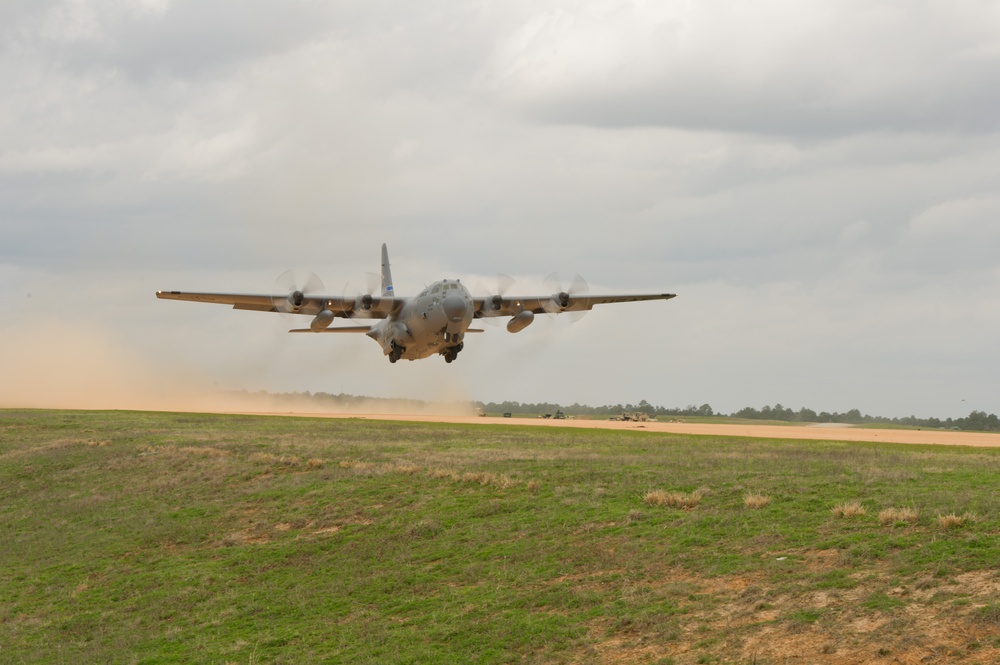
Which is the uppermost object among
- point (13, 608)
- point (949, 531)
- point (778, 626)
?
point (949, 531)

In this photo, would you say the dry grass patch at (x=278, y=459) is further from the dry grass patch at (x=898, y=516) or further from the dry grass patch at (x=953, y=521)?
the dry grass patch at (x=953, y=521)

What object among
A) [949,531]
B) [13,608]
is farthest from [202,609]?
[949,531]

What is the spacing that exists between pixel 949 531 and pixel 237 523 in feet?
79.4

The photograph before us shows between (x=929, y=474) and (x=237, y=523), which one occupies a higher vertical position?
(x=929, y=474)

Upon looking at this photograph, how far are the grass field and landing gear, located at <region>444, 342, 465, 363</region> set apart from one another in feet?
62.4

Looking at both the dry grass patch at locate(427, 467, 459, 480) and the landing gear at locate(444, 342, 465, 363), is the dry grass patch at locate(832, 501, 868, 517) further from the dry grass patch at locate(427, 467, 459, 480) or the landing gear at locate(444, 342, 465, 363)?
the landing gear at locate(444, 342, 465, 363)

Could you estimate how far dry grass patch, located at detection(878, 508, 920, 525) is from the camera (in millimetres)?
23000

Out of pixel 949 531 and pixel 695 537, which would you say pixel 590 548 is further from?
pixel 949 531

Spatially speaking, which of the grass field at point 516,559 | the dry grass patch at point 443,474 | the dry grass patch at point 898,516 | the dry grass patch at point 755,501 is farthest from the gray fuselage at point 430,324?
the dry grass patch at point 898,516

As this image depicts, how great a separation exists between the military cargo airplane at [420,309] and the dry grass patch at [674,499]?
2933 cm

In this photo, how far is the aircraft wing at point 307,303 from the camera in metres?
60.5

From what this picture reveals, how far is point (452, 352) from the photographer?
6594 centimetres

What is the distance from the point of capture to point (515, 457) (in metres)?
41.1

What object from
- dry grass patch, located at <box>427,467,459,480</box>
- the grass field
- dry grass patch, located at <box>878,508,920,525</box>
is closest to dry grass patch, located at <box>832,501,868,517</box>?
the grass field
